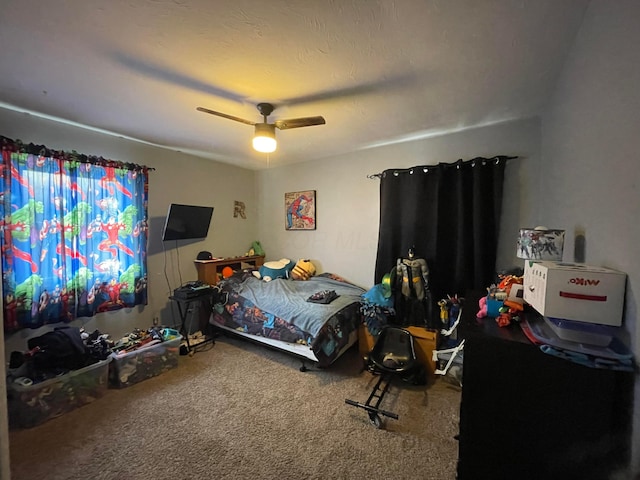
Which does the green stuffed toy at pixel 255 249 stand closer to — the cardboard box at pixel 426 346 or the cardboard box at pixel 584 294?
the cardboard box at pixel 426 346

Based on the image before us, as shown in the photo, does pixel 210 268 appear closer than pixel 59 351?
No

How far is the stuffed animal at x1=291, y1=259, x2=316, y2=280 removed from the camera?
12.1ft

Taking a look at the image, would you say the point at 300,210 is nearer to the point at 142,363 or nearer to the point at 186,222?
the point at 186,222

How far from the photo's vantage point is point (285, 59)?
61.4 inches

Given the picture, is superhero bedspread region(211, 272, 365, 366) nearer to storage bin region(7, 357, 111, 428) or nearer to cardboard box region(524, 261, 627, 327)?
storage bin region(7, 357, 111, 428)

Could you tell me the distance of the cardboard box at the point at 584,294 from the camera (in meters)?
0.81

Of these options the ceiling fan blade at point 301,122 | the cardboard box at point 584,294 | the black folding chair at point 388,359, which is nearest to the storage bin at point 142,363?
the black folding chair at point 388,359

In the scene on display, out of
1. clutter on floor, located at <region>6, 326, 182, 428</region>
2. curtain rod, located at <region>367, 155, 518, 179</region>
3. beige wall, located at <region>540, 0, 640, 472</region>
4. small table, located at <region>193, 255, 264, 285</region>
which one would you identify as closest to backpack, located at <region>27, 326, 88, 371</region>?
clutter on floor, located at <region>6, 326, 182, 428</region>

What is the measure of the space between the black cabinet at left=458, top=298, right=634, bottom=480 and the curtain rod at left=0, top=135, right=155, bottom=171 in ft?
11.0

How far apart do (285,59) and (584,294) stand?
1.76 m

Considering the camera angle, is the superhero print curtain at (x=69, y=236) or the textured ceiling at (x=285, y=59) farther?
the superhero print curtain at (x=69, y=236)

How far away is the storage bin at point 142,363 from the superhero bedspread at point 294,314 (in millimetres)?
660

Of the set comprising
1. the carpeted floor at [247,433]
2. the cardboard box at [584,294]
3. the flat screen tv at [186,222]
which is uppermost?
the flat screen tv at [186,222]

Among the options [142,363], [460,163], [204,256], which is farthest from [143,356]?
[460,163]
